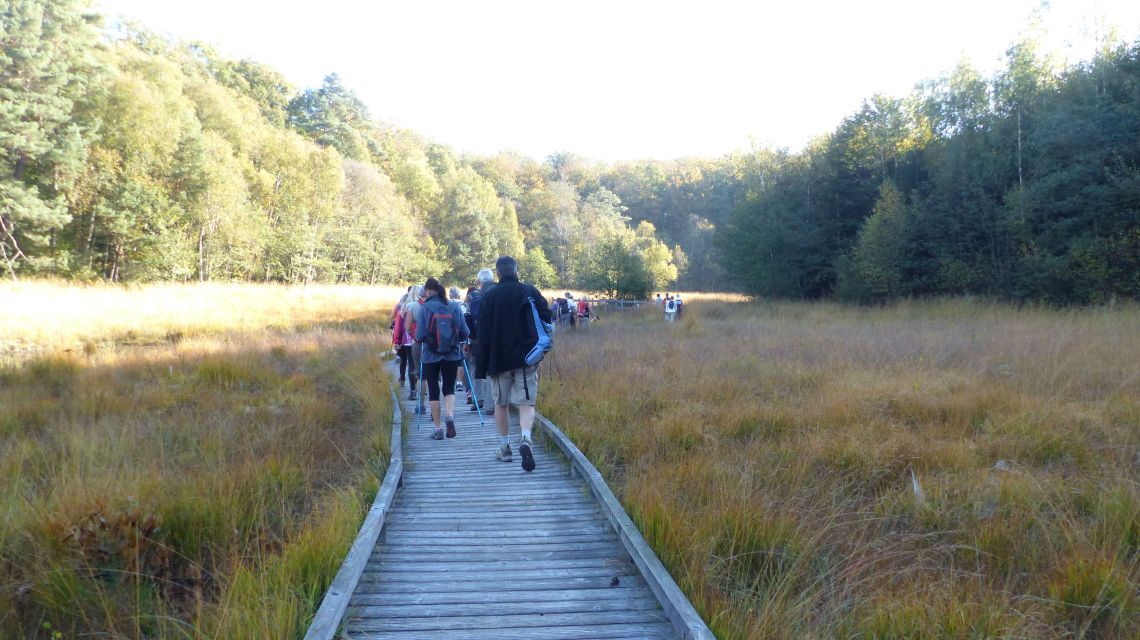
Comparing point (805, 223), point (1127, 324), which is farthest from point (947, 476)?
point (805, 223)

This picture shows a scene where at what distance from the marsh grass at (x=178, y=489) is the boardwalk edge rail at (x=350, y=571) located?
133 millimetres

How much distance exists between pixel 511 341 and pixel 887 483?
12.2 feet

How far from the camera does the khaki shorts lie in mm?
5641

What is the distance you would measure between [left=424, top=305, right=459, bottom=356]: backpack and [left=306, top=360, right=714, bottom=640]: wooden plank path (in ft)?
5.03

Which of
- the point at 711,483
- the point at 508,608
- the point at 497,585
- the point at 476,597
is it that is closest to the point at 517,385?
the point at 711,483

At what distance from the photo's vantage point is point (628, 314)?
3222 centimetres

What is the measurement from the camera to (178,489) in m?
4.62

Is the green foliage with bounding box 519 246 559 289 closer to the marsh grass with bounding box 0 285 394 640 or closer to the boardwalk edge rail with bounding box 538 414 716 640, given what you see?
the marsh grass with bounding box 0 285 394 640

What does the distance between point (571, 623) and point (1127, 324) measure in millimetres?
16435

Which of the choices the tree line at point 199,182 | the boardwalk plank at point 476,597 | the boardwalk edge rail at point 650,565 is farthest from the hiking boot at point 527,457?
the tree line at point 199,182

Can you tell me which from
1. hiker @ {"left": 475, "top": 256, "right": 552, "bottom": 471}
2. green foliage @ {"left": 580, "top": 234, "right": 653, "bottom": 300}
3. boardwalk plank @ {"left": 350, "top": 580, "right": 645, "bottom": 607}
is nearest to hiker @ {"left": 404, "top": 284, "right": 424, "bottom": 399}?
hiker @ {"left": 475, "top": 256, "right": 552, "bottom": 471}

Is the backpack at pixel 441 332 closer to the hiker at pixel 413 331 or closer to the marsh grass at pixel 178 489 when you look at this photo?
the hiker at pixel 413 331

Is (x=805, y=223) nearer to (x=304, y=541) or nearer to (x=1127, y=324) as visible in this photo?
(x=1127, y=324)

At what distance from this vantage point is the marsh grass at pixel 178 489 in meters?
3.33
